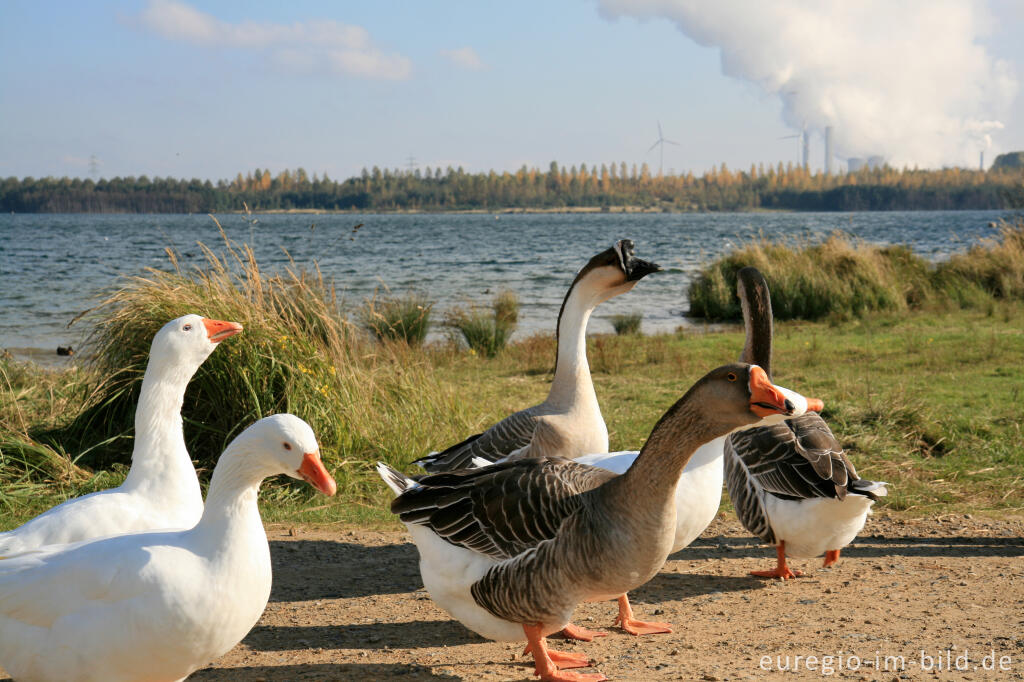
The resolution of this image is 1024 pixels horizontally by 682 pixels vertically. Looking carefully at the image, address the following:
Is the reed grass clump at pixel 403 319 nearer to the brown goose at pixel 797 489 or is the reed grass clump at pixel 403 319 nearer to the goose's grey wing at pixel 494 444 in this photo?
the goose's grey wing at pixel 494 444

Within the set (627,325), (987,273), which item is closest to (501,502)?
(627,325)

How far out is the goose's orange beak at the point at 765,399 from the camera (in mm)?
3211

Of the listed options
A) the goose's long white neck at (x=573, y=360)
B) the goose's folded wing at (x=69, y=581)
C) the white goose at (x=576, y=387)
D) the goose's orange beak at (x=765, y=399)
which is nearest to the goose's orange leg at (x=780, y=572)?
the white goose at (x=576, y=387)

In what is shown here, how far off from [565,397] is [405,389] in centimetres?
335

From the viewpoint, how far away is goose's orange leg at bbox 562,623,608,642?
14.6 ft

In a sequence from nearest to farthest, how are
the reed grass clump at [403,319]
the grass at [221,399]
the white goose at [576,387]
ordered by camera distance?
the white goose at [576,387]
the grass at [221,399]
the reed grass clump at [403,319]

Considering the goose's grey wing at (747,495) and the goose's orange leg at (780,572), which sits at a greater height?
the goose's grey wing at (747,495)

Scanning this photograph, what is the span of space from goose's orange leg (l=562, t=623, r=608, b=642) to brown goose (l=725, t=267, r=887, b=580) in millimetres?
1328

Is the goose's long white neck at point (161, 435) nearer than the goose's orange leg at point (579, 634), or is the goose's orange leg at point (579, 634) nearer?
the goose's long white neck at point (161, 435)

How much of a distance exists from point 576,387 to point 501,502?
1750 mm

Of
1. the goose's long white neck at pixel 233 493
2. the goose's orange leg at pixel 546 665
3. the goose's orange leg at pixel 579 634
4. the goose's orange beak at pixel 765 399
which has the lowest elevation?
the goose's orange leg at pixel 579 634

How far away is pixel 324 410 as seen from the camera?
744 cm

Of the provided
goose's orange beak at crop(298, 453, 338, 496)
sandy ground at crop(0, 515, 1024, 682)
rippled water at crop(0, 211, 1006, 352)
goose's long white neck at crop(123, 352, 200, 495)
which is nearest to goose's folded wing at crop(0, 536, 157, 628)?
goose's orange beak at crop(298, 453, 338, 496)

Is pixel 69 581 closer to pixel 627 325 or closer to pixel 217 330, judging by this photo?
pixel 217 330
